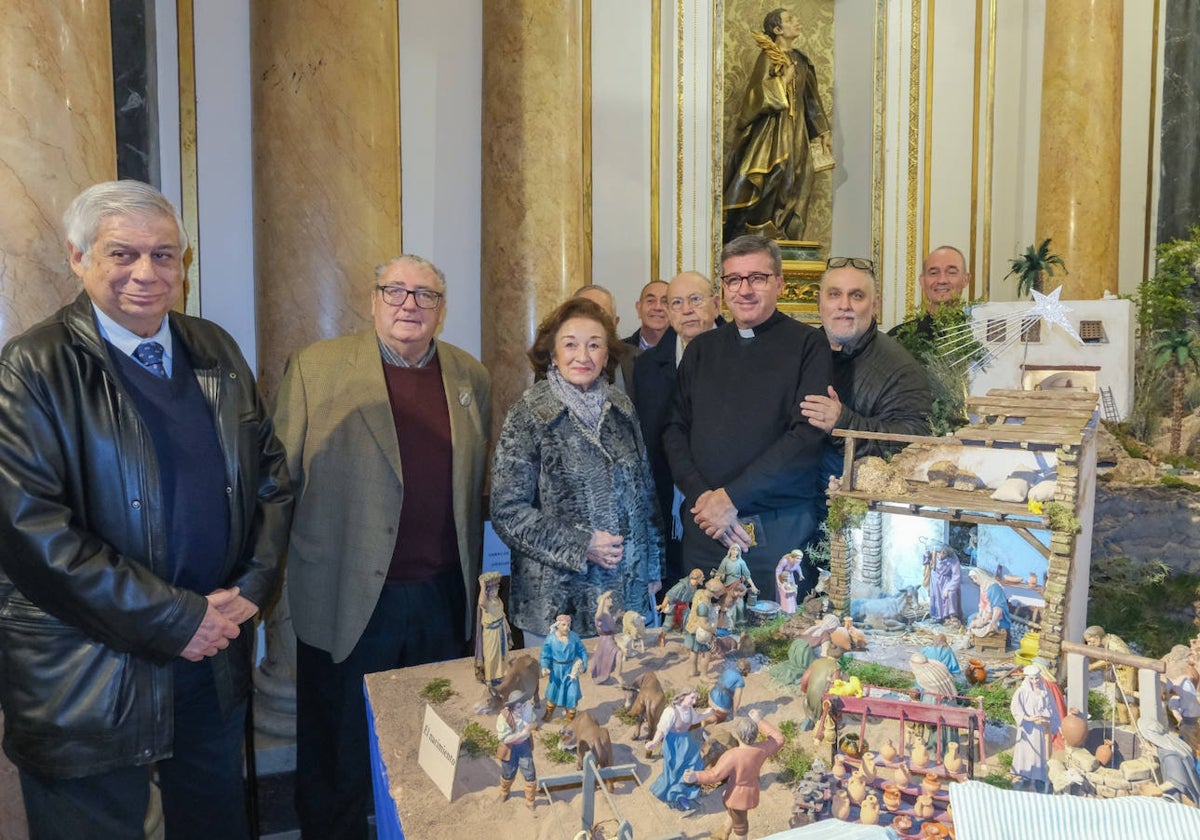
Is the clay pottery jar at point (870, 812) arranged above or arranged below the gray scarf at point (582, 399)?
below

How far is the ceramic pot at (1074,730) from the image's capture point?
1.72 meters

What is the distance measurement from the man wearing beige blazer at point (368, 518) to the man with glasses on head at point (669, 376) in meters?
0.83

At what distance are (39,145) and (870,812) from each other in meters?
3.02

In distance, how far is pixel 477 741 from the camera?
195 centimetres

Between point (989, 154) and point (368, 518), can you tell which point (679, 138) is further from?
point (368, 518)

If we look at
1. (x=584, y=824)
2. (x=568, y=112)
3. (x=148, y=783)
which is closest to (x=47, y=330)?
(x=148, y=783)

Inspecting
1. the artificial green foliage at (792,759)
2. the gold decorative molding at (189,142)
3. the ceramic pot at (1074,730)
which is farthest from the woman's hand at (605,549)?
the gold decorative molding at (189,142)

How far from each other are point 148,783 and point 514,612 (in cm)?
111

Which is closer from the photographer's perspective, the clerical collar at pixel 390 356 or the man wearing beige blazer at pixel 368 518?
the man wearing beige blazer at pixel 368 518

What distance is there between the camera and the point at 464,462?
294cm

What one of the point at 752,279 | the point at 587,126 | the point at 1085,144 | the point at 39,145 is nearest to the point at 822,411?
the point at 752,279

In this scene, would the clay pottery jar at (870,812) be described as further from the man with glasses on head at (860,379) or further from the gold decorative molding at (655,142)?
the gold decorative molding at (655,142)

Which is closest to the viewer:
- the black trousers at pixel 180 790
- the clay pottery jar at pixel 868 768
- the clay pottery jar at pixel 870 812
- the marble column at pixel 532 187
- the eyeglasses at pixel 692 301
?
the clay pottery jar at pixel 870 812

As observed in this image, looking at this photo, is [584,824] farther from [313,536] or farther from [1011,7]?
[1011,7]
